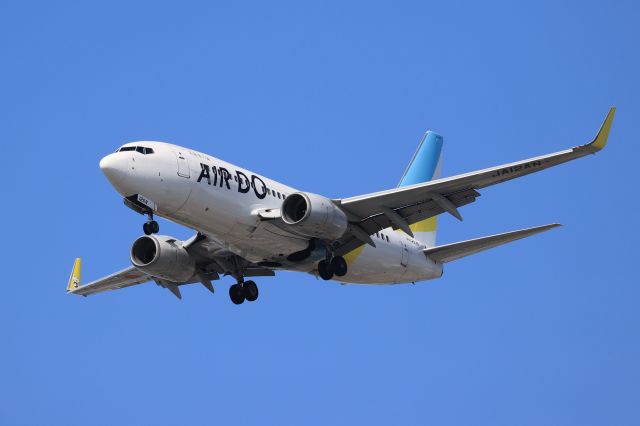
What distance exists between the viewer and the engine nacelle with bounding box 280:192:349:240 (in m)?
40.1

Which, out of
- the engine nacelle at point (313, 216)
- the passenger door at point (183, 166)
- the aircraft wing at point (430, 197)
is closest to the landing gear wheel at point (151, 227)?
the passenger door at point (183, 166)

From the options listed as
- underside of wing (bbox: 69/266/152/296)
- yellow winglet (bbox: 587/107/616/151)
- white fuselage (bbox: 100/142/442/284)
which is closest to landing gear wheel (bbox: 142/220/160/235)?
white fuselage (bbox: 100/142/442/284)

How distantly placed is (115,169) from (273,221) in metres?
5.95

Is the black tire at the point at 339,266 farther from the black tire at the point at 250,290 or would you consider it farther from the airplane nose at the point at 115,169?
the airplane nose at the point at 115,169

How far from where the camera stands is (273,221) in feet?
133

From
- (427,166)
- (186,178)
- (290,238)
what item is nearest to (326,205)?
(290,238)

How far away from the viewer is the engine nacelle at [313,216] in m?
40.1

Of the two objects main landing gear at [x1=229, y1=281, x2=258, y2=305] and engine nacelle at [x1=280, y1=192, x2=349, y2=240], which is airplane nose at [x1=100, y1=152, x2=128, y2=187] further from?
main landing gear at [x1=229, y1=281, x2=258, y2=305]

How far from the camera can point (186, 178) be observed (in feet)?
128

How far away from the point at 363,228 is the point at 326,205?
288cm

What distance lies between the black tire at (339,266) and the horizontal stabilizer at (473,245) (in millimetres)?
4754

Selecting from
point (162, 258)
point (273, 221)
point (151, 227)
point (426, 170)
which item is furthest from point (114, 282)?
point (426, 170)

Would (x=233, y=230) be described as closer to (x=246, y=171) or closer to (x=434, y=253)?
(x=246, y=171)

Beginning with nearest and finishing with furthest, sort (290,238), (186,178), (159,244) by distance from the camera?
(186,178) < (290,238) < (159,244)
